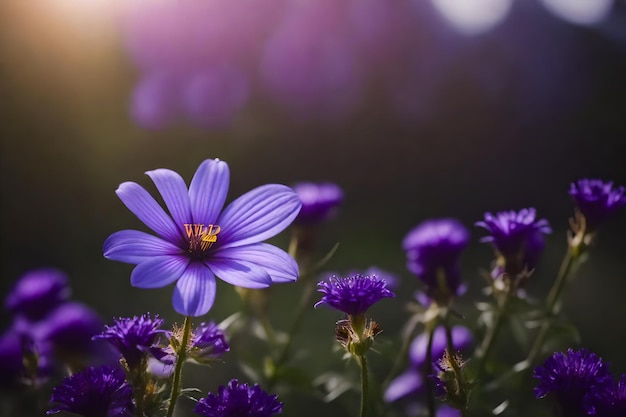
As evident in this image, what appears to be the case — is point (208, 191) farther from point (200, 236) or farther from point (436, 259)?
point (436, 259)

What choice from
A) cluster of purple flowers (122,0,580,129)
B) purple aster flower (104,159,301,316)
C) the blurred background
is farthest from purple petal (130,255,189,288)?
cluster of purple flowers (122,0,580,129)

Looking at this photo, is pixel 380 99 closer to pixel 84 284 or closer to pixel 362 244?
pixel 362 244

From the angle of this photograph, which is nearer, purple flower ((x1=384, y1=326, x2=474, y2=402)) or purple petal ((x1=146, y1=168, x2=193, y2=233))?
purple petal ((x1=146, y1=168, x2=193, y2=233))

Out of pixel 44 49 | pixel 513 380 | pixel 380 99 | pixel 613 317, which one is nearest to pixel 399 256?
pixel 613 317

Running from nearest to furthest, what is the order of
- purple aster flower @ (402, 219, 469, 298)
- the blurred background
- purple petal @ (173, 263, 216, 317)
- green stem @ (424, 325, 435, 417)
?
purple petal @ (173, 263, 216, 317) → green stem @ (424, 325, 435, 417) → purple aster flower @ (402, 219, 469, 298) → the blurred background

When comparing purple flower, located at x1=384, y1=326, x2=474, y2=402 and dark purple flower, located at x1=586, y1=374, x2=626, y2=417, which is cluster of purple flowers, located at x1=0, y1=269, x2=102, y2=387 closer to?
purple flower, located at x1=384, y1=326, x2=474, y2=402

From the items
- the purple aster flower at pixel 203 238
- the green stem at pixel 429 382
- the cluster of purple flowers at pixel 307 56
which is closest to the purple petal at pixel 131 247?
the purple aster flower at pixel 203 238

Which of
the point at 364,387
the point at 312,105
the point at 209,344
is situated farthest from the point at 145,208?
the point at 312,105
